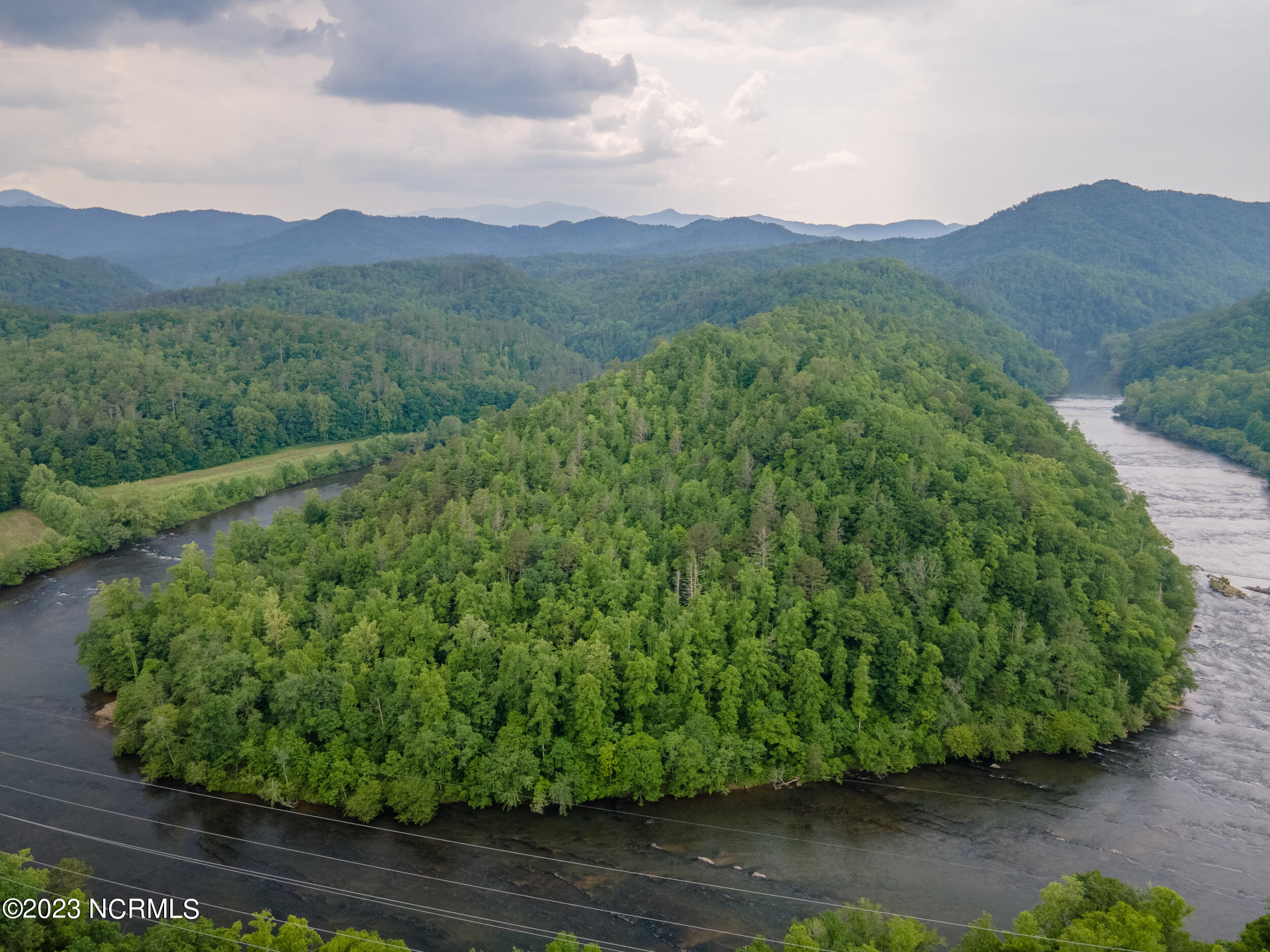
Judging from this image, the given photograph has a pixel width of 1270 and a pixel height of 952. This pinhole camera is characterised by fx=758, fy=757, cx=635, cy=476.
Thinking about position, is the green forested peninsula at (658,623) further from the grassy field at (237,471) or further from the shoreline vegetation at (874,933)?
the grassy field at (237,471)

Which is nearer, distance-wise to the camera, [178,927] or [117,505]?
[178,927]

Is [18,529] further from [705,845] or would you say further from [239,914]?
[705,845]

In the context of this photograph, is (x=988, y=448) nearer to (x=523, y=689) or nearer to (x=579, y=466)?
(x=579, y=466)

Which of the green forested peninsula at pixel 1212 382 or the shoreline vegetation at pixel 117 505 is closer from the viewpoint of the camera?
the shoreline vegetation at pixel 117 505

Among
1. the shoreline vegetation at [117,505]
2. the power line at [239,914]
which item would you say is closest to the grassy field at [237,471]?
the shoreline vegetation at [117,505]

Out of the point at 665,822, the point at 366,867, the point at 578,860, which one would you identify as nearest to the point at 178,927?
the point at 366,867

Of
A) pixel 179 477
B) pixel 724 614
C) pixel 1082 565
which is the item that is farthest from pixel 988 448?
pixel 179 477

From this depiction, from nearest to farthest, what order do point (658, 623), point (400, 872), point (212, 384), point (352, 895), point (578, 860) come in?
1. point (352, 895)
2. point (400, 872)
3. point (578, 860)
4. point (658, 623)
5. point (212, 384)

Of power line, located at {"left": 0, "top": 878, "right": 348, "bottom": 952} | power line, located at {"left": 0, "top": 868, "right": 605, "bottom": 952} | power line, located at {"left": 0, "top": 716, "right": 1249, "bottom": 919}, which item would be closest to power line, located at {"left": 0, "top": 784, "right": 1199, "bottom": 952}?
power line, located at {"left": 0, "top": 716, "right": 1249, "bottom": 919}
